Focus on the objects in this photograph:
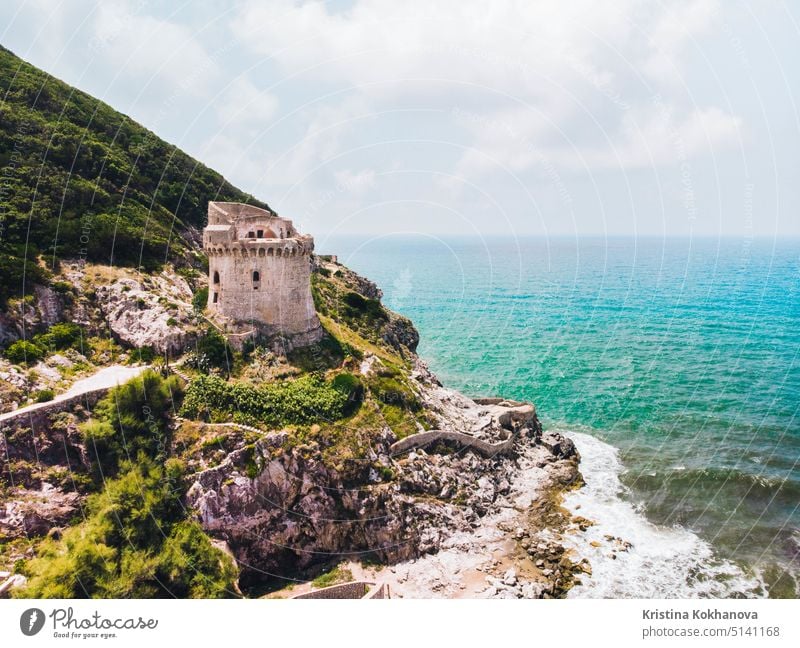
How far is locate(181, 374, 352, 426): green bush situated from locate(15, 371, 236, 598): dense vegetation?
1992 mm

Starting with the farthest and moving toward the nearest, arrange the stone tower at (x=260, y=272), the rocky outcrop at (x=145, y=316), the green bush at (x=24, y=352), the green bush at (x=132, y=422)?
the stone tower at (x=260, y=272) < the rocky outcrop at (x=145, y=316) < the green bush at (x=24, y=352) < the green bush at (x=132, y=422)

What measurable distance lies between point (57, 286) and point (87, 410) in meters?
12.5

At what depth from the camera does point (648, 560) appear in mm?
37531

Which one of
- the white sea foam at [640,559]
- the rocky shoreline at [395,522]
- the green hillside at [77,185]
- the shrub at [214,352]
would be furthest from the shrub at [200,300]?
the white sea foam at [640,559]

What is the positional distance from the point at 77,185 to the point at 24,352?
20.0 meters

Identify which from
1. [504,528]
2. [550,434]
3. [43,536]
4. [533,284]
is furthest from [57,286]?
[533,284]

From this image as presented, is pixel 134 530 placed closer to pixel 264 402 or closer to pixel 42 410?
pixel 42 410

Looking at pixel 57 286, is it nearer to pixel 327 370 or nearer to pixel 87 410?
pixel 87 410

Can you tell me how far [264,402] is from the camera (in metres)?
40.1

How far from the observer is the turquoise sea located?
1505 inches

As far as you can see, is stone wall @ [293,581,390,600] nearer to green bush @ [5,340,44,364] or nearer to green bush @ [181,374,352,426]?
green bush @ [181,374,352,426]

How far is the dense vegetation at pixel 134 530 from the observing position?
28.4m

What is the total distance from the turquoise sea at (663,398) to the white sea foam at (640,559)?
12cm

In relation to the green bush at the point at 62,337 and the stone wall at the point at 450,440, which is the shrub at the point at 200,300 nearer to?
the green bush at the point at 62,337
